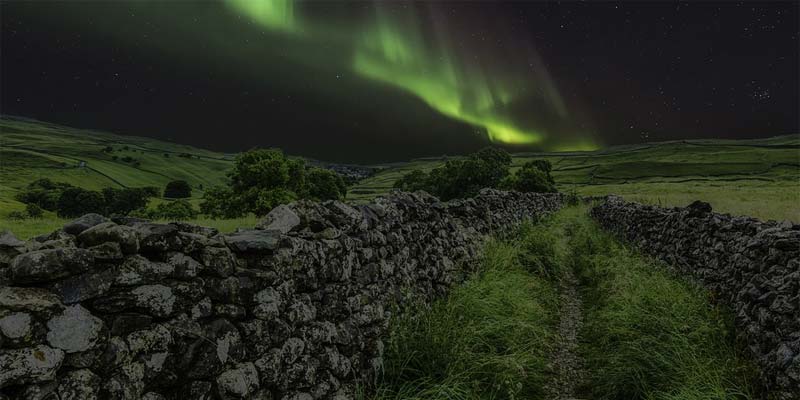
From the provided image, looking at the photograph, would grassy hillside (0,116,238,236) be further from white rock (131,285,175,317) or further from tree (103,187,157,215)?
white rock (131,285,175,317)

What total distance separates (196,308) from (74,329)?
0.92m

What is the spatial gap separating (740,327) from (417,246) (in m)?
5.71

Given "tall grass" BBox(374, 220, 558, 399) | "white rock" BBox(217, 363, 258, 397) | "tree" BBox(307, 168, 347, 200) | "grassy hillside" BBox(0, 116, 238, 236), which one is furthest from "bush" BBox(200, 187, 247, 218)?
"white rock" BBox(217, 363, 258, 397)

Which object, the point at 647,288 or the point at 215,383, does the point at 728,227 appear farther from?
the point at 215,383

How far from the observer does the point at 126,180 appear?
126750 millimetres

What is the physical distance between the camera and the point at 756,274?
7227 mm

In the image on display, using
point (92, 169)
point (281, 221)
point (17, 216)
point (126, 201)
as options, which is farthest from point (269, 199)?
point (92, 169)

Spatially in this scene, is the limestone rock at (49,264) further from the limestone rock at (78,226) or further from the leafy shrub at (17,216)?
the leafy shrub at (17,216)

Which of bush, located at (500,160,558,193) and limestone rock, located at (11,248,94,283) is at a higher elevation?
bush, located at (500,160,558,193)

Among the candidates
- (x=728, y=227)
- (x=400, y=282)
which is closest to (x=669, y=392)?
(x=400, y=282)

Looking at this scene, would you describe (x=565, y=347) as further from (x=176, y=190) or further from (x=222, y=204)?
(x=176, y=190)

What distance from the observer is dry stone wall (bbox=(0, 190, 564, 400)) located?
8.11 feet

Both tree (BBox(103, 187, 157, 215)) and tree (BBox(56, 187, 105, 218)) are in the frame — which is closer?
tree (BBox(56, 187, 105, 218))

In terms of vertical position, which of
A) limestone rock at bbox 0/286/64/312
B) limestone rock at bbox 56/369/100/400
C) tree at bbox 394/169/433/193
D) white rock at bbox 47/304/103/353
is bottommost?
limestone rock at bbox 56/369/100/400
